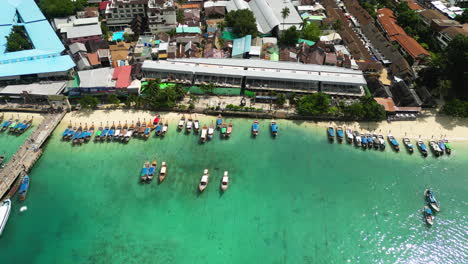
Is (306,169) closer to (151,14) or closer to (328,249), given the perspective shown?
(328,249)

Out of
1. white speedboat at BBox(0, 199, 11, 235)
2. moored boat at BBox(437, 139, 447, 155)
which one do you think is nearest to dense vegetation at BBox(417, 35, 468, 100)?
moored boat at BBox(437, 139, 447, 155)

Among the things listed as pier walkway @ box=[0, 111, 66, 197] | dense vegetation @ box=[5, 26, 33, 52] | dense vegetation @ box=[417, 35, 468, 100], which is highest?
dense vegetation @ box=[417, 35, 468, 100]

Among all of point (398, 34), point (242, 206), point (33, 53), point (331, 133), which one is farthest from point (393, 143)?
point (33, 53)

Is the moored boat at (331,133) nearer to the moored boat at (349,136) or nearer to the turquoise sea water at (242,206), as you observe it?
the turquoise sea water at (242,206)

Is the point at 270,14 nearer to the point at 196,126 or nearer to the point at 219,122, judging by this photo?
the point at 219,122

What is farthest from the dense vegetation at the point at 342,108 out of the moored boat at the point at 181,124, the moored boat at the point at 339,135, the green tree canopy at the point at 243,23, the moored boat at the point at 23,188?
the moored boat at the point at 23,188

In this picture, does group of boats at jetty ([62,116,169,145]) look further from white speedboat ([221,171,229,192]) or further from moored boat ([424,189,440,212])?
moored boat ([424,189,440,212])
